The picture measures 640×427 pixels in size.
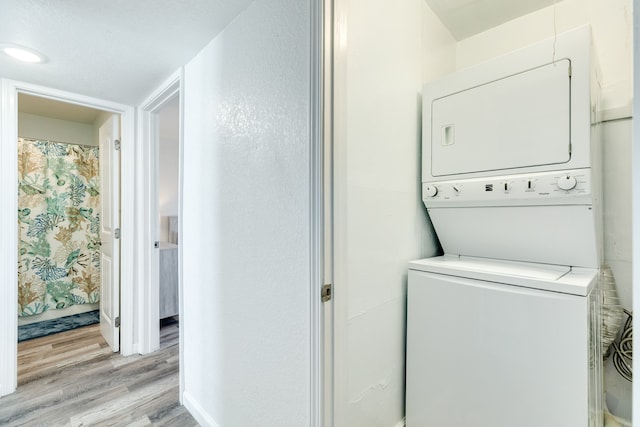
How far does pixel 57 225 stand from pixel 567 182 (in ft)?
13.7

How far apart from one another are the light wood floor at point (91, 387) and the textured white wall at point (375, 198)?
1.09 metres

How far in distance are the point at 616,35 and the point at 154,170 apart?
2.97 metres

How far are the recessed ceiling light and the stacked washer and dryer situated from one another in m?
2.07

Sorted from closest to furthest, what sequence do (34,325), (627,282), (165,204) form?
(627,282) < (34,325) < (165,204)

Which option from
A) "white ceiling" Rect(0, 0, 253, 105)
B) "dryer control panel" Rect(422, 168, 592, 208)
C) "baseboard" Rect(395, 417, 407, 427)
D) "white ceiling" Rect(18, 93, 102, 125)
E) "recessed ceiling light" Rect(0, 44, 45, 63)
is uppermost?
"white ceiling" Rect(18, 93, 102, 125)

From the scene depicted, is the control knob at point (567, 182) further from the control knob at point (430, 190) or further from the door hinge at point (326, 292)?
the door hinge at point (326, 292)

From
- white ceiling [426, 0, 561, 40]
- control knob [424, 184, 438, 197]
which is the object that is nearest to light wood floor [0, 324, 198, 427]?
control knob [424, 184, 438, 197]

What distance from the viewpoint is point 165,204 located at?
14.6 feet

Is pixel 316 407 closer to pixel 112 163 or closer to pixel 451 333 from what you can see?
pixel 451 333

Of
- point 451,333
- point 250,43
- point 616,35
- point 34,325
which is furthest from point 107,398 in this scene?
point 616,35

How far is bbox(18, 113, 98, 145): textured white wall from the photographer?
122 inches

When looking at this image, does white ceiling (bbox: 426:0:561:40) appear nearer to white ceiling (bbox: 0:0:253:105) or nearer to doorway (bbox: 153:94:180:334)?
white ceiling (bbox: 0:0:253:105)

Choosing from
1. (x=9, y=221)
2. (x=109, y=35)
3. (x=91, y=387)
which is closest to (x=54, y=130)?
(x=9, y=221)

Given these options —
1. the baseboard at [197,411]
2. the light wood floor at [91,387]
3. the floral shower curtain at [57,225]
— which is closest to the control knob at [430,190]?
the baseboard at [197,411]
